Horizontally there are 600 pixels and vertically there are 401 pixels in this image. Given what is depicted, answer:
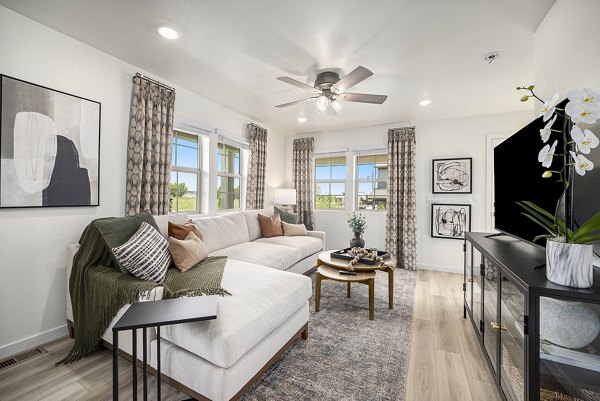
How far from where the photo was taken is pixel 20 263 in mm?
1979

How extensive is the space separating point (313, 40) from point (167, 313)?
7.28 ft

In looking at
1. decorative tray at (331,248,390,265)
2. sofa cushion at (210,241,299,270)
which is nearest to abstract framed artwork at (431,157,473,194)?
decorative tray at (331,248,390,265)

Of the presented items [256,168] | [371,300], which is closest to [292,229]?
[256,168]

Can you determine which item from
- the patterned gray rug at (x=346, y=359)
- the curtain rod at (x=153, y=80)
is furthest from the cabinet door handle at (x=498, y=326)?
the curtain rod at (x=153, y=80)

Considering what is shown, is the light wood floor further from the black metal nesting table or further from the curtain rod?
the curtain rod

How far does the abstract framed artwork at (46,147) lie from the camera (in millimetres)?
1894

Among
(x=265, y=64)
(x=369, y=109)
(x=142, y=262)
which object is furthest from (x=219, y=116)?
(x=142, y=262)

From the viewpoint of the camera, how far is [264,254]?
2.94 meters

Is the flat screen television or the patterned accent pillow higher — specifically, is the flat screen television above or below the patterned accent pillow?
above

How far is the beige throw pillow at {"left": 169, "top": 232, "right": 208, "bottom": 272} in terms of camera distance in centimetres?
224

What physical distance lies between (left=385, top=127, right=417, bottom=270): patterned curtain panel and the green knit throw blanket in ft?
10.9

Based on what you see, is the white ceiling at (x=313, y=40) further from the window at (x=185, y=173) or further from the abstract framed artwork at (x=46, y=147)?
the window at (x=185, y=173)

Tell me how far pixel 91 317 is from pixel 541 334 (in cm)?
263

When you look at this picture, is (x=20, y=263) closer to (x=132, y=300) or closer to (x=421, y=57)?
A: (x=132, y=300)
